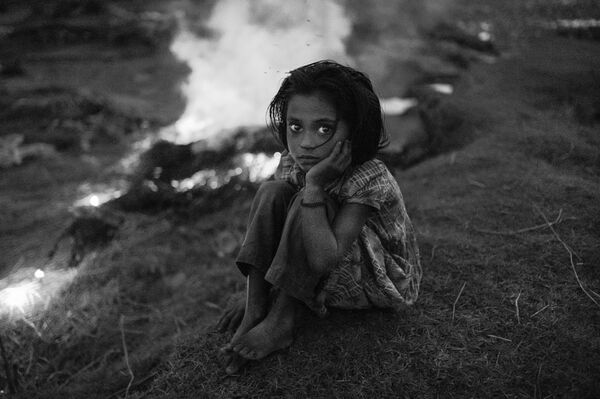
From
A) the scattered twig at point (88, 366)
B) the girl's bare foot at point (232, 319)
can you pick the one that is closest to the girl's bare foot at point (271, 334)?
the girl's bare foot at point (232, 319)

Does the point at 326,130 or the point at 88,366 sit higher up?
the point at 326,130

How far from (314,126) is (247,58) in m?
5.42

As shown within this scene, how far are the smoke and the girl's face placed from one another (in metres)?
3.71

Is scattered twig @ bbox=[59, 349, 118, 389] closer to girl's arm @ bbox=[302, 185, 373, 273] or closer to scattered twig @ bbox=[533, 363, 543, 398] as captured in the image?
girl's arm @ bbox=[302, 185, 373, 273]

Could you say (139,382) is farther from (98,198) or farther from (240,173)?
(98,198)

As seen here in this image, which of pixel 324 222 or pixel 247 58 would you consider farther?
pixel 247 58

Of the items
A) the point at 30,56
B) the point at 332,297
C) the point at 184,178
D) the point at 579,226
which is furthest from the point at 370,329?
the point at 30,56

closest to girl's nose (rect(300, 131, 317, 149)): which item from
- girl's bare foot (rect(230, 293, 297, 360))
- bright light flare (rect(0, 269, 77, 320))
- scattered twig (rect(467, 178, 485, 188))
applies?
girl's bare foot (rect(230, 293, 297, 360))

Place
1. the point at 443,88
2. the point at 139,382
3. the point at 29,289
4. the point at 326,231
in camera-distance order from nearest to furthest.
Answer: the point at 326,231, the point at 139,382, the point at 29,289, the point at 443,88

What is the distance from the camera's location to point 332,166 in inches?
78.7

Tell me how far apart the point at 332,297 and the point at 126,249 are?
288 centimetres

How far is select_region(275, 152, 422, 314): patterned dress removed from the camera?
203cm

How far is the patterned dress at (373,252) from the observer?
2033 millimetres

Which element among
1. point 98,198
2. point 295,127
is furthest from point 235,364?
point 98,198
